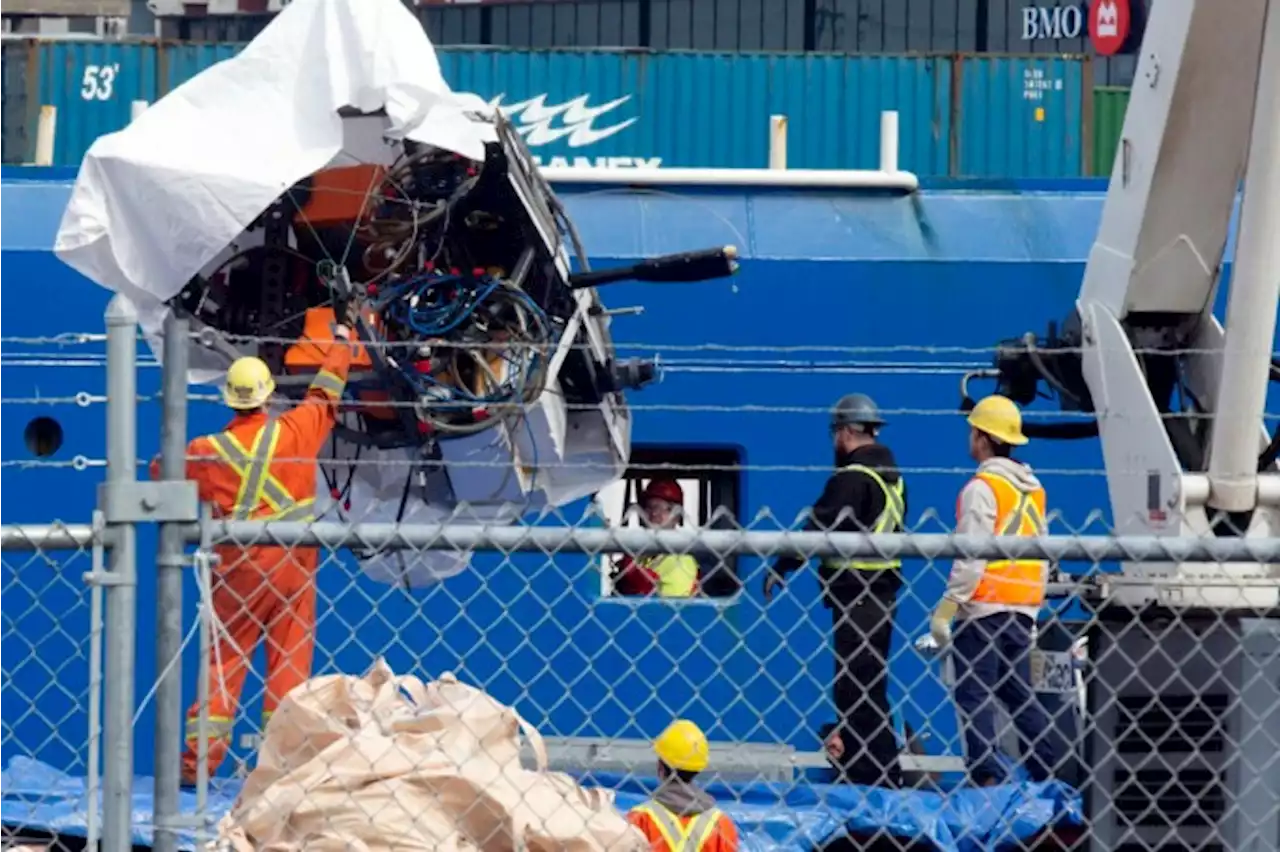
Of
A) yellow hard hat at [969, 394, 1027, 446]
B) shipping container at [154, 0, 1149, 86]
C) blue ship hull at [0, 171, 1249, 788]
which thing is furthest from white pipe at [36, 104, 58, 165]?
shipping container at [154, 0, 1149, 86]

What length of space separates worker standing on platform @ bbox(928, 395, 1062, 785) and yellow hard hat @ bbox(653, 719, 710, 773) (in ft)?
5.04

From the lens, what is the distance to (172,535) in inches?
167

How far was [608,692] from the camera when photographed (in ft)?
25.8

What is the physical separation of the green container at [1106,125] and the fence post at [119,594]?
1268 centimetres

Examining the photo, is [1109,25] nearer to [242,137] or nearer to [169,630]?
[242,137]

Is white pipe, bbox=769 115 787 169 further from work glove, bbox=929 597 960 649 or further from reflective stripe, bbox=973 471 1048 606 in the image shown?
work glove, bbox=929 597 960 649

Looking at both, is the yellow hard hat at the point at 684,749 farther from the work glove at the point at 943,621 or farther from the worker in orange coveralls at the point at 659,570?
the worker in orange coveralls at the point at 659,570

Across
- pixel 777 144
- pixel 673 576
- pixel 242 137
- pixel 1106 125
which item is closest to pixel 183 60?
pixel 777 144

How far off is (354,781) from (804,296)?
6.36 metres

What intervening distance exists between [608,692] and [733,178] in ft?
Result: 15.1

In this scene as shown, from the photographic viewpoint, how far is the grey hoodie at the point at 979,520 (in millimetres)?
8273

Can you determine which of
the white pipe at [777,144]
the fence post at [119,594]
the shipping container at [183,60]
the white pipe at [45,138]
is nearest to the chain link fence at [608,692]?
the fence post at [119,594]

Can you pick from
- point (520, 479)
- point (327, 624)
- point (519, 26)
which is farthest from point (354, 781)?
point (519, 26)

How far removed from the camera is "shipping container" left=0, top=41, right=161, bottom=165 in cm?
1512
